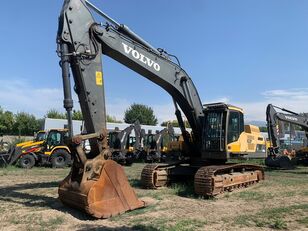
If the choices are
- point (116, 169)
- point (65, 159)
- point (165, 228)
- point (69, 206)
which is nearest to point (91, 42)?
point (116, 169)

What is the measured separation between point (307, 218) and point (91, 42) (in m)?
6.25

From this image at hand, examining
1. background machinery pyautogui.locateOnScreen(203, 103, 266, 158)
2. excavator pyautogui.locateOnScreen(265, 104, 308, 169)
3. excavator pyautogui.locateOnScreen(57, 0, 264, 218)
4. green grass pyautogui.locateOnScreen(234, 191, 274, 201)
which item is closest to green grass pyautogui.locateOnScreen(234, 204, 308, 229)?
→ green grass pyautogui.locateOnScreen(234, 191, 274, 201)

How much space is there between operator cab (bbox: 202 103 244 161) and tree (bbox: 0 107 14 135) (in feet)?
173

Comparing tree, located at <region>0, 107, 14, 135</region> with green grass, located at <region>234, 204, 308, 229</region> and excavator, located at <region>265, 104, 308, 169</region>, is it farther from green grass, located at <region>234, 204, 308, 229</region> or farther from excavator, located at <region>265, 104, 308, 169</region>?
green grass, located at <region>234, 204, 308, 229</region>

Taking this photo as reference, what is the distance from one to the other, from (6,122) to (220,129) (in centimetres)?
5403

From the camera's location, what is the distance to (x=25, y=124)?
61406mm

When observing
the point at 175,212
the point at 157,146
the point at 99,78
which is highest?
the point at 99,78

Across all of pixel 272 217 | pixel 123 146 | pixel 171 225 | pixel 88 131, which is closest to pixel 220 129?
pixel 272 217

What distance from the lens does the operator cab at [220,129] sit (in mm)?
11734

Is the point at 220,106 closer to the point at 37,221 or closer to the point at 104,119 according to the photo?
the point at 104,119

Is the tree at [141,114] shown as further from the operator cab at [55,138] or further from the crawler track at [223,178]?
the crawler track at [223,178]

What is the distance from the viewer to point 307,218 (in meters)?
7.99

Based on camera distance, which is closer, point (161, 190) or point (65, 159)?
point (161, 190)

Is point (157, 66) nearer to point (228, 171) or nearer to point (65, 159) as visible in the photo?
point (228, 171)
